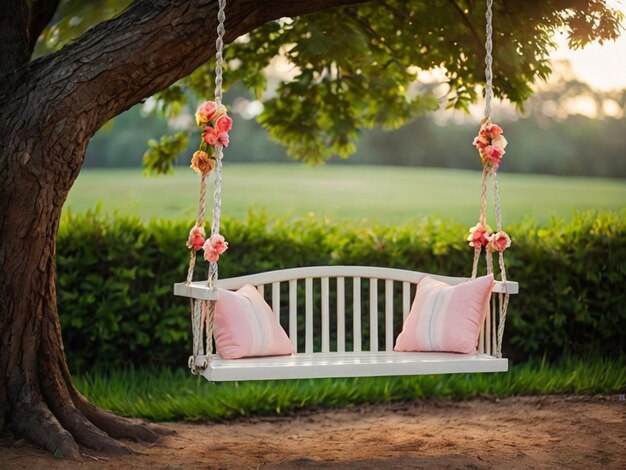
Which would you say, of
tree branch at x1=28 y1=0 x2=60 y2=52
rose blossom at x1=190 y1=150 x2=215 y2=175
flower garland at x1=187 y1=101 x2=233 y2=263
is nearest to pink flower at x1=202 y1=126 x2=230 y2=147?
flower garland at x1=187 y1=101 x2=233 y2=263

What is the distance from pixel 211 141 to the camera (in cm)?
355

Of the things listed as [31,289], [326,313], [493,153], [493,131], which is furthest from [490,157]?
[31,289]

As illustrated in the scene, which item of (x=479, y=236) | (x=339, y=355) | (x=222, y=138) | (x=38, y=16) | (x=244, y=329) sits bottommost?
(x=339, y=355)

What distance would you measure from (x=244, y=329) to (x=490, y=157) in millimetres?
1416

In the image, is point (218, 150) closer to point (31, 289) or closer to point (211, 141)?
point (211, 141)

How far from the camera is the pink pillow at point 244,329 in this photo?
372 centimetres

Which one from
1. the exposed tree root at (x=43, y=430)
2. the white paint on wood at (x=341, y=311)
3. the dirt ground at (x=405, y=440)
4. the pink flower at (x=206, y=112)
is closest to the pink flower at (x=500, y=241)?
the white paint on wood at (x=341, y=311)

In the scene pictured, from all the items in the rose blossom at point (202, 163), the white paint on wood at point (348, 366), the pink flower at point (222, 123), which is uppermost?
the pink flower at point (222, 123)

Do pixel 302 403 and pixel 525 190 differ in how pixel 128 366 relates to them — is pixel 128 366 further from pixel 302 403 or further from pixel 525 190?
pixel 525 190

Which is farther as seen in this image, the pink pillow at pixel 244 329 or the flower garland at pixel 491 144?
the flower garland at pixel 491 144

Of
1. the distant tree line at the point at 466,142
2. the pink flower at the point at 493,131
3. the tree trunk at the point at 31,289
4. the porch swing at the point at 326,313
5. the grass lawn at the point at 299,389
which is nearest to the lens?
the porch swing at the point at 326,313

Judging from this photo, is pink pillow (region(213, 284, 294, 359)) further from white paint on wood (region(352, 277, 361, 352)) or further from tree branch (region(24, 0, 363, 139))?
tree branch (region(24, 0, 363, 139))

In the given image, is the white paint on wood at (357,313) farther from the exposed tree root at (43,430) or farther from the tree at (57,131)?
the exposed tree root at (43,430)

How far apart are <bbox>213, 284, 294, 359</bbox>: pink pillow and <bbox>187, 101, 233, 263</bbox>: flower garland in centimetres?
31
